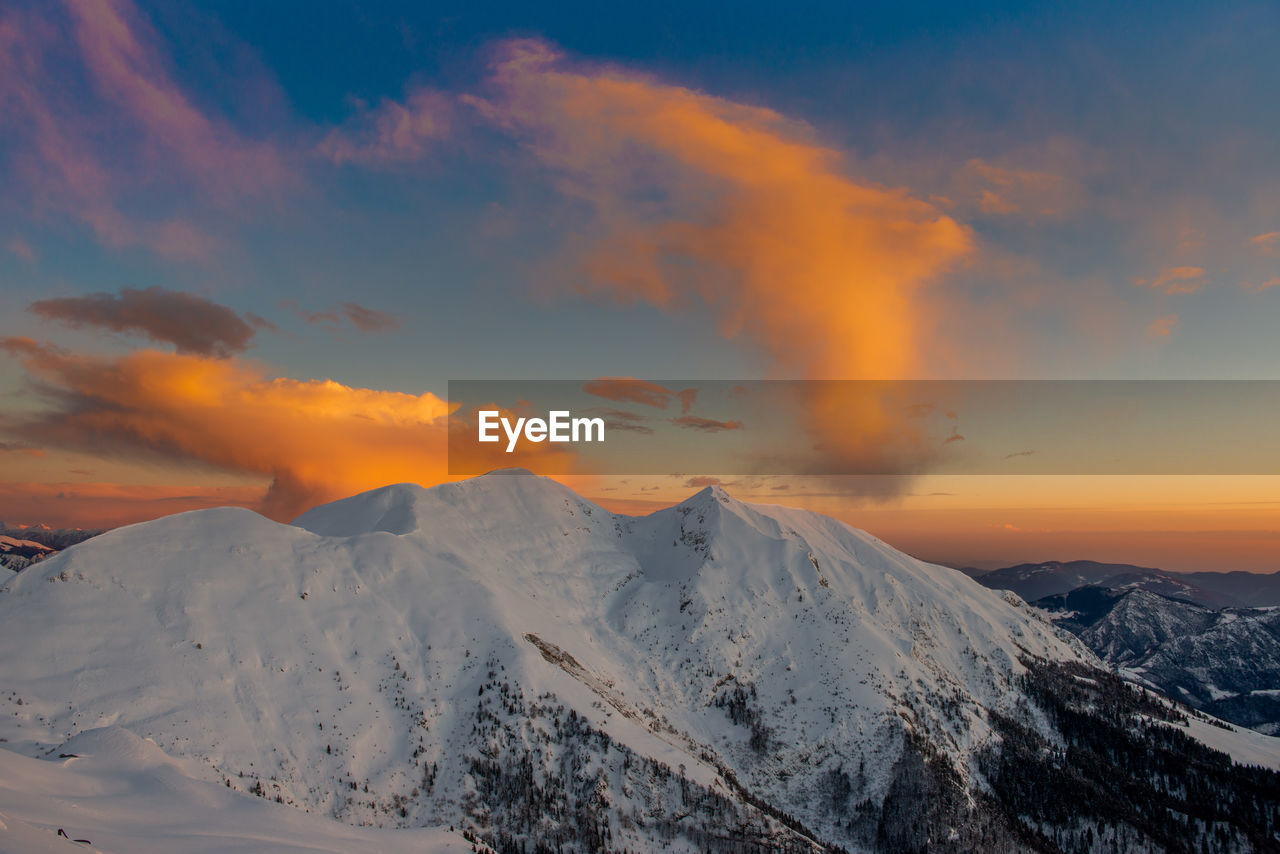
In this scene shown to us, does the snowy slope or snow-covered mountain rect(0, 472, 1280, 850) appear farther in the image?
snow-covered mountain rect(0, 472, 1280, 850)

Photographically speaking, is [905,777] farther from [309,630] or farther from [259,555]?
[259,555]

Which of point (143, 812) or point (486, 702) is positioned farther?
point (486, 702)

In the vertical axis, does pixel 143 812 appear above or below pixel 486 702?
above

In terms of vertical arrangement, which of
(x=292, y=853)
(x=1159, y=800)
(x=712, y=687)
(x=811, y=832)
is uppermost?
(x=292, y=853)

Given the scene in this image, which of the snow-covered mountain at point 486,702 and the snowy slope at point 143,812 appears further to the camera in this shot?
the snow-covered mountain at point 486,702

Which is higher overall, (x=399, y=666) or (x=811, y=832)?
(x=399, y=666)

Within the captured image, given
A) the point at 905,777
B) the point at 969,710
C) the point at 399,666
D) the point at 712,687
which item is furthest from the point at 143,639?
the point at 969,710

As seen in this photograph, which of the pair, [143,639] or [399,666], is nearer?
[143,639]

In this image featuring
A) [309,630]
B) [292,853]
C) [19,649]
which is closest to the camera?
[292,853]
